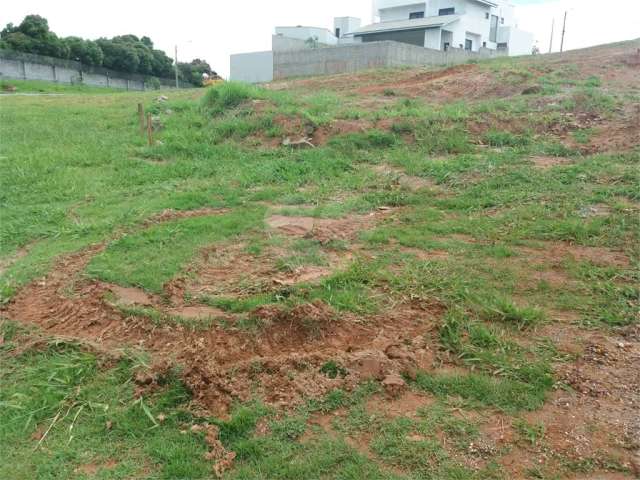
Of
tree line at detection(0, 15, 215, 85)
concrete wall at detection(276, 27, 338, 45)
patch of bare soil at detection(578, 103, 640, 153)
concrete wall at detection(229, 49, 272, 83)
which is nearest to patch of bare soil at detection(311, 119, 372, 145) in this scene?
patch of bare soil at detection(578, 103, 640, 153)

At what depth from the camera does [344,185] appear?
6297mm

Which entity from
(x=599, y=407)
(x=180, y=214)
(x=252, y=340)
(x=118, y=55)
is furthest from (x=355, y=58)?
(x=118, y=55)

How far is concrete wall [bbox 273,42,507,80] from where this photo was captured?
64.7ft

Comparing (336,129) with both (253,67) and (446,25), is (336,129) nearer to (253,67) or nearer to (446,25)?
(253,67)

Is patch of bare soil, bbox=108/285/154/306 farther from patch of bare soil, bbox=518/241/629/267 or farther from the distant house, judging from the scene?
the distant house

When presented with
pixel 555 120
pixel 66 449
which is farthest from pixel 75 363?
pixel 555 120

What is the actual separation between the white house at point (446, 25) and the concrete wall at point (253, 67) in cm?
1024

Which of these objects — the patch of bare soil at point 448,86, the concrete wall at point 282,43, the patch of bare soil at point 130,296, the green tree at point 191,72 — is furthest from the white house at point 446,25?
the patch of bare soil at point 130,296

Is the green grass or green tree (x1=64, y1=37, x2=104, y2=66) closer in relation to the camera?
the green grass

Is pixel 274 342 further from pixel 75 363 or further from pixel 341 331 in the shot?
pixel 75 363

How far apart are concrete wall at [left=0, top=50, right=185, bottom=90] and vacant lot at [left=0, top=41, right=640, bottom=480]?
2738 cm

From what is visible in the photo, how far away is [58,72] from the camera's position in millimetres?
32344

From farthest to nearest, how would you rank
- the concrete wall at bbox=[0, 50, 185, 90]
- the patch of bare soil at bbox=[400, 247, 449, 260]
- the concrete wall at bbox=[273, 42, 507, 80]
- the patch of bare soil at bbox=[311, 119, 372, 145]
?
the concrete wall at bbox=[0, 50, 185, 90] → the concrete wall at bbox=[273, 42, 507, 80] → the patch of bare soil at bbox=[311, 119, 372, 145] → the patch of bare soil at bbox=[400, 247, 449, 260]

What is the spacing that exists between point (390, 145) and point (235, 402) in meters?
5.74
